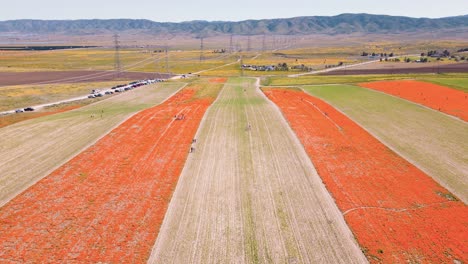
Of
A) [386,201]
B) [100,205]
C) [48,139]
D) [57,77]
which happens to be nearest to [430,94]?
[386,201]

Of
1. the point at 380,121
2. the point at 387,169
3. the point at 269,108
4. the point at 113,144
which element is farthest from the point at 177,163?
the point at 380,121

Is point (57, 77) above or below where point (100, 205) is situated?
above

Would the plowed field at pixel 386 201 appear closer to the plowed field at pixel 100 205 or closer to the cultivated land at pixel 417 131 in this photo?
the cultivated land at pixel 417 131

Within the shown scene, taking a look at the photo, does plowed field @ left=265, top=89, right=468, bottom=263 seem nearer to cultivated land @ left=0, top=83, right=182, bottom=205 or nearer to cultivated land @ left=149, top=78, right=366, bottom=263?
cultivated land @ left=149, top=78, right=366, bottom=263

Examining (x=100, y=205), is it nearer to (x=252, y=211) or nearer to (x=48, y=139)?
(x=252, y=211)

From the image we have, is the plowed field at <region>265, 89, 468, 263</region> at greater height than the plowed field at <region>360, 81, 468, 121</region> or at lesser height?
lesser

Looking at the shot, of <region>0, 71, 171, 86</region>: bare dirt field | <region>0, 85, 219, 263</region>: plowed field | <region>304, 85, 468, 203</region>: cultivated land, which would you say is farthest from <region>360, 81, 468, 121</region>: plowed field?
<region>0, 71, 171, 86</region>: bare dirt field
